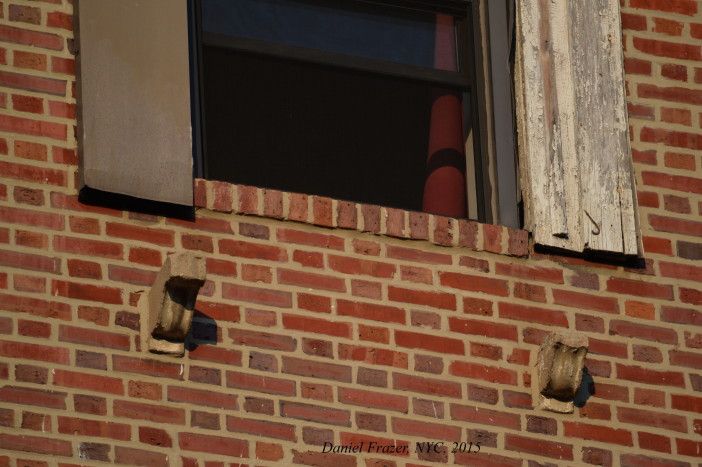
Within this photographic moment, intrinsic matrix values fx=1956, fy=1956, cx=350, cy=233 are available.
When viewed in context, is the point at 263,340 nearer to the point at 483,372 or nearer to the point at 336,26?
the point at 483,372

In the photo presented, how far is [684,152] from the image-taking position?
7512 millimetres

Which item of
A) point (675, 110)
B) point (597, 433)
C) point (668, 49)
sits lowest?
point (597, 433)

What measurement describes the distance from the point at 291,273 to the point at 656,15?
1.95 metres

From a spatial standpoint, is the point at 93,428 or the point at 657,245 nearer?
the point at 93,428

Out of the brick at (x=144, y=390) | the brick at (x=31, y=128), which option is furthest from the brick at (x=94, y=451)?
the brick at (x=31, y=128)

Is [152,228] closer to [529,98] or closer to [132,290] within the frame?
[132,290]

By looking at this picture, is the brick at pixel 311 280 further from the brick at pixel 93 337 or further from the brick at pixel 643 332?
the brick at pixel 643 332

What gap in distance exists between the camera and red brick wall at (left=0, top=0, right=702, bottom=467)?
21.2 feet

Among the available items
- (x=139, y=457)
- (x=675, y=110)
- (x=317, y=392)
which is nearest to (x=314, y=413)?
(x=317, y=392)

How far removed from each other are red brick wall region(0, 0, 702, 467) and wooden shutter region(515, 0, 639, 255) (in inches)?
4.7

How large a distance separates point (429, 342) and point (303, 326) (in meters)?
0.46

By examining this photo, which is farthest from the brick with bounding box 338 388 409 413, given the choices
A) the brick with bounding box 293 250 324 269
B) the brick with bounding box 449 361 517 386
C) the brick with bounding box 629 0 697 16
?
the brick with bounding box 629 0 697 16

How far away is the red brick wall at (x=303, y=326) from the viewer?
21.2 feet

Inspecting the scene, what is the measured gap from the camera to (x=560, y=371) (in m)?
6.83
